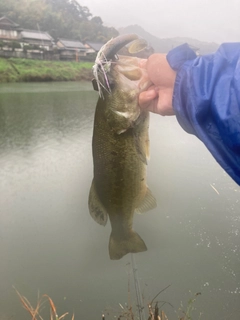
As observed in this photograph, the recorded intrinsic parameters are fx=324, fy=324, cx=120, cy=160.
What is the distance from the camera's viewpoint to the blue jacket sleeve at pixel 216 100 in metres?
0.98

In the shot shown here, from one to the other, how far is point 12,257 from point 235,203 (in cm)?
287

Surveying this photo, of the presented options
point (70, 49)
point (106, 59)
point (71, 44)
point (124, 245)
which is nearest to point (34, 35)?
point (71, 44)

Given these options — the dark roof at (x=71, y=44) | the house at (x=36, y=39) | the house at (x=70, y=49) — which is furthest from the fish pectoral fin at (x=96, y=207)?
the dark roof at (x=71, y=44)

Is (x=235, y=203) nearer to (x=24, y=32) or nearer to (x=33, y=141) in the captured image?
(x=33, y=141)

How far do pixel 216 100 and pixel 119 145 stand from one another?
0.56 m

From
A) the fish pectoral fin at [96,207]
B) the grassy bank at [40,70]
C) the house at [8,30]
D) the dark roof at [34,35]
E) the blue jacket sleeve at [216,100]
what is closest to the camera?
the blue jacket sleeve at [216,100]

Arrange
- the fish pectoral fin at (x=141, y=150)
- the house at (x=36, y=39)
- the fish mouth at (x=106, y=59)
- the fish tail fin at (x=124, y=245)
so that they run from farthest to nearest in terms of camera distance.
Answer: the house at (x=36, y=39), the fish tail fin at (x=124, y=245), the fish pectoral fin at (x=141, y=150), the fish mouth at (x=106, y=59)

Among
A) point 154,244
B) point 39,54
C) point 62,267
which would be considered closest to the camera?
point 62,267

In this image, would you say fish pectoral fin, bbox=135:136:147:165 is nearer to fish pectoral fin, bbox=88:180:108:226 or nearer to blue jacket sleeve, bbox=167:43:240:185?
fish pectoral fin, bbox=88:180:108:226

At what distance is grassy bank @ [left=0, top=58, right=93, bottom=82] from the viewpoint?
2127cm

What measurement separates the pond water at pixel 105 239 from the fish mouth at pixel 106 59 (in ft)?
6.89

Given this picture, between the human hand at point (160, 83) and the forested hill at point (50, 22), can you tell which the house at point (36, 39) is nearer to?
the forested hill at point (50, 22)

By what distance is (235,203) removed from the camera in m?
4.34

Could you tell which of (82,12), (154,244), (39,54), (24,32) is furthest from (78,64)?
(154,244)
